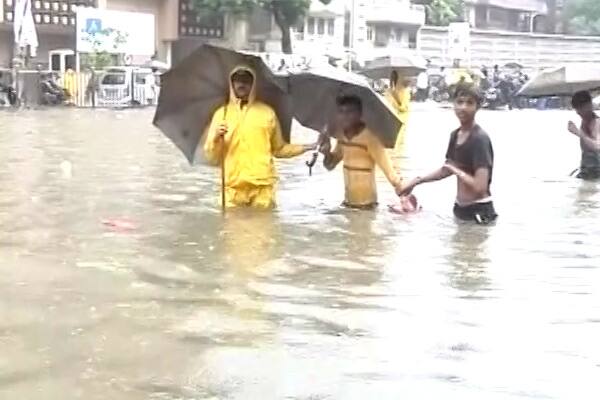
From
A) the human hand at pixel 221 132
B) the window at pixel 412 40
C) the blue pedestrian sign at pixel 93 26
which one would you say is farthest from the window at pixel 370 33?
the human hand at pixel 221 132

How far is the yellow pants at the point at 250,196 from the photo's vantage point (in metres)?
8.58

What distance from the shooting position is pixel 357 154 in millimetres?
8703

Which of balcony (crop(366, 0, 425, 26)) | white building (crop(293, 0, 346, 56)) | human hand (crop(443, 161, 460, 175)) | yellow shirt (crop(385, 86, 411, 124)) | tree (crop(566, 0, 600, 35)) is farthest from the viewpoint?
tree (crop(566, 0, 600, 35))

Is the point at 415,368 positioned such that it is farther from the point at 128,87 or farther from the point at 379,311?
the point at 128,87

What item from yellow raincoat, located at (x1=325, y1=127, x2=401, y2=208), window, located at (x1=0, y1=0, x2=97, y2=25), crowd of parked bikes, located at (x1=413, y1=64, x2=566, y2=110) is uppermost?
window, located at (x1=0, y1=0, x2=97, y2=25)

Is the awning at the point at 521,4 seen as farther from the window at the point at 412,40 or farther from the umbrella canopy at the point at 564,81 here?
the umbrella canopy at the point at 564,81

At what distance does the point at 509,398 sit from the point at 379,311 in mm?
1415

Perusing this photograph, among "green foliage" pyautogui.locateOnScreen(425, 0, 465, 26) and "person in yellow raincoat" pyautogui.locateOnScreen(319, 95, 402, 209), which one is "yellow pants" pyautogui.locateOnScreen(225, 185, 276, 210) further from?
"green foliage" pyautogui.locateOnScreen(425, 0, 465, 26)

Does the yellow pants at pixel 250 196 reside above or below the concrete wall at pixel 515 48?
→ below

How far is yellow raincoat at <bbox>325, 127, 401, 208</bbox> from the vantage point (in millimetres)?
8594

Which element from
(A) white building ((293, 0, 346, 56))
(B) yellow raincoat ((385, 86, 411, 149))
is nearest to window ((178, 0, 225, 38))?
(A) white building ((293, 0, 346, 56))

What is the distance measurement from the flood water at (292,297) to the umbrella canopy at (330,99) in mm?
661

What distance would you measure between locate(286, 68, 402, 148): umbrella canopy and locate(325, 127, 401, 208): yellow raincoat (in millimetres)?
108

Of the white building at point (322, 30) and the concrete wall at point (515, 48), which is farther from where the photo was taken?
the concrete wall at point (515, 48)
